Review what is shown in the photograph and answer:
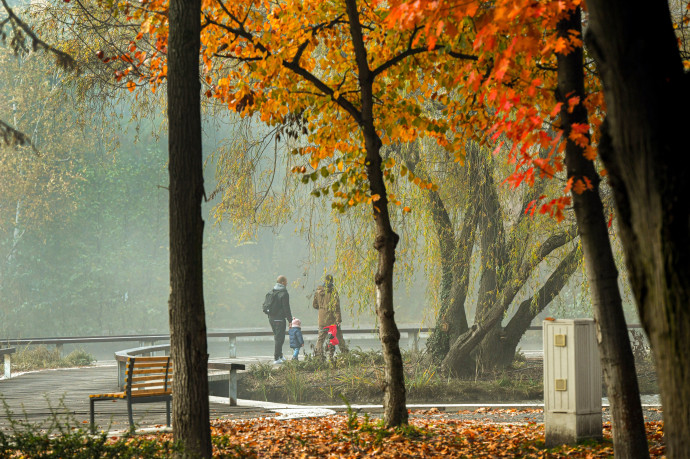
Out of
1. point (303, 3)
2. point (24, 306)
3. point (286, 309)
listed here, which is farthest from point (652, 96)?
point (24, 306)

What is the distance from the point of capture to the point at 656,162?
2.87m

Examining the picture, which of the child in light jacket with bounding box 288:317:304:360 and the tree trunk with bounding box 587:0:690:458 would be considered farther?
the child in light jacket with bounding box 288:317:304:360

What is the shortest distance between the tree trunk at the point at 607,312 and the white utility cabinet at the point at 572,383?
114 cm

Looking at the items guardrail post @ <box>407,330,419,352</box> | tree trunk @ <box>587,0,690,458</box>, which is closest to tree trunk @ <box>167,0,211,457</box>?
tree trunk @ <box>587,0,690,458</box>

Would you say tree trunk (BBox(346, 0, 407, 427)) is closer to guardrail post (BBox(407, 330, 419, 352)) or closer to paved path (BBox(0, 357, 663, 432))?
paved path (BBox(0, 357, 663, 432))

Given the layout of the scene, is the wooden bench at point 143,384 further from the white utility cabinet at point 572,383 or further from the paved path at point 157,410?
the white utility cabinet at point 572,383

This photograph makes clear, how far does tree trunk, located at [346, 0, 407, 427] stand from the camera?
7.88 m

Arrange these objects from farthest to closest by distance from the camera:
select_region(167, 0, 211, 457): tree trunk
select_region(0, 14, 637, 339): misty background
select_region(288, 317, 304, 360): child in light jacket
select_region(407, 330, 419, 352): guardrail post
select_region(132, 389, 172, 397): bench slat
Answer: select_region(0, 14, 637, 339): misty background < select_region(288, 317, 304, 360): child in light jacket < select_region(407, 330, 419, 352): guardrail post < select_region(132, 389, 172, 397): bench slat < select_region(167, 0, 211, 457): tree trunk

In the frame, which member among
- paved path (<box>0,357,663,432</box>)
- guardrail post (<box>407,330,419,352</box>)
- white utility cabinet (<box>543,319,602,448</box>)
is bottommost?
paved path (<box>0,357,663,432</box>)

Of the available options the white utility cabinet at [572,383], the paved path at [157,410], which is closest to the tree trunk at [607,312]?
the white utility cabinet at [572,383]

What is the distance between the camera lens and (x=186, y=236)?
19.6 ft

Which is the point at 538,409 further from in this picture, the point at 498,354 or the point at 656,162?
the point at 656,162

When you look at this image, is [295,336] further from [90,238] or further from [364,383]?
[90,238]

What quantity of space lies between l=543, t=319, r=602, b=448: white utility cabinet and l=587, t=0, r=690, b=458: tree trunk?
4199 millimetres
